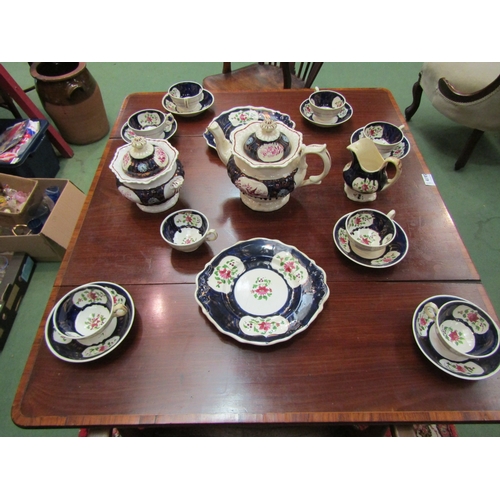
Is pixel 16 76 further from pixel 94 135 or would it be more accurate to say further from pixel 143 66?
pixel 94 135

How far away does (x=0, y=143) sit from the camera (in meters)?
2.08

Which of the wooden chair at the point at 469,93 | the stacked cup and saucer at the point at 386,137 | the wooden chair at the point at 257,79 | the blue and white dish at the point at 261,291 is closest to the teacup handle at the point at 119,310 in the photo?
the blue and white dish at the point at 261,291

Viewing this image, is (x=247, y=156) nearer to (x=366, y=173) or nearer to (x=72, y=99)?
(x=366, y=173)

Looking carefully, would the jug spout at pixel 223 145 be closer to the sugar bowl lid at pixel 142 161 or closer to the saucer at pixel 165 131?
the sugar bowl lid at pixel 142 161

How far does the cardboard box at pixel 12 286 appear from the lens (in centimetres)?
168

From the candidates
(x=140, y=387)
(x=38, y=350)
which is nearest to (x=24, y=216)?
(x=38, y=350)

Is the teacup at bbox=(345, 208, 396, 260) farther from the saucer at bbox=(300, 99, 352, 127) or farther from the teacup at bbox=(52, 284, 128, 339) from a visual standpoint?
the teacup at bbox=(52, 284, 128, 339)

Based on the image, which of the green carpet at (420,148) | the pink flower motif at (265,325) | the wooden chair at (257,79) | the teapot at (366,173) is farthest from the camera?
the wooden chair at (257,79)

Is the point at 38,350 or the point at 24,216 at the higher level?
the point at 38,350

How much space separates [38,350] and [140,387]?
1.01ft

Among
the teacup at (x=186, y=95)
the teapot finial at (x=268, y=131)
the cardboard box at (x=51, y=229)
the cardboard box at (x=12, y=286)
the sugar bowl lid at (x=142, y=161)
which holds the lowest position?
the cardboard box at (x=12, y=286)

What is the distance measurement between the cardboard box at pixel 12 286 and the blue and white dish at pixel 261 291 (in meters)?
1.29

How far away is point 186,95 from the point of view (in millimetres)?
1618

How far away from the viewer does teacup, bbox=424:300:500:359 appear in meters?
0.87
